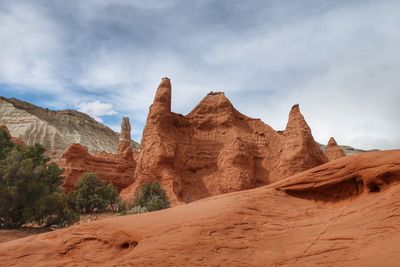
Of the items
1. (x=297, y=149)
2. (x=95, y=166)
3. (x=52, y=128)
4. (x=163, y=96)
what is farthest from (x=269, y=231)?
(x=52, y=128)

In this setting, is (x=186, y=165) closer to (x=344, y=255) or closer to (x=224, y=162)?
(x=224, y=162)

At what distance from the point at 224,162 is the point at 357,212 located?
81.2ft

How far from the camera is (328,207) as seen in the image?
782 cm

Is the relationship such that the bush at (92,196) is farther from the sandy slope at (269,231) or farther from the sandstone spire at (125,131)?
the sandstone spire at (125,131)

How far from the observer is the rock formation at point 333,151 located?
A: 35344 mm

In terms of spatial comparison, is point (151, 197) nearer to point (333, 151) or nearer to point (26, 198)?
point (26, 198)

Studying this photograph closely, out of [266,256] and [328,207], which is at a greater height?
[328,207]

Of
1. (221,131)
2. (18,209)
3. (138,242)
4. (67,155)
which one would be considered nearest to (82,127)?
(67,155)

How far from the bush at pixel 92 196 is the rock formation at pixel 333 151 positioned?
17.8 m

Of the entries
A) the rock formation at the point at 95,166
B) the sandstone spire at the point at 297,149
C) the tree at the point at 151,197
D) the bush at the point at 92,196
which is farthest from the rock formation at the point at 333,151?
the bush at the point at 92,196

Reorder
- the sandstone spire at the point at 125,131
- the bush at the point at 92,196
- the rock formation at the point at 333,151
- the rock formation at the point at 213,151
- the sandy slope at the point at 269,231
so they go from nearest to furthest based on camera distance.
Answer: the sandy slope at the point at 269,231
the bush at the point at 92,196
the rock formation at the point at 213,151
the rock formation at the point at 333,151
the sandstone spire at the point at 125,131

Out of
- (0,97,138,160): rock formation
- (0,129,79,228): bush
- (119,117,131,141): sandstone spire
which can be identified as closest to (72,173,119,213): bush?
(0,129,79,228): bush

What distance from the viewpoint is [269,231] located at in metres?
7.10

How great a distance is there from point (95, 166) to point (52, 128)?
147 ft
